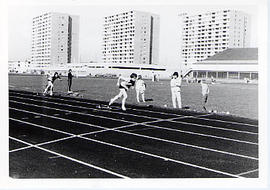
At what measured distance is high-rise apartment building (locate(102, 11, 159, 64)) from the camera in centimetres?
997

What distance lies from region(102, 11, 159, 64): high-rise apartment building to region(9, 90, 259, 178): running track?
9.44ft

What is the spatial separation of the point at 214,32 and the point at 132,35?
3.49 metres

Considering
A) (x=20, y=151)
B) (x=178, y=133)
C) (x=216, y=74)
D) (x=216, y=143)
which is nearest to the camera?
(x=20, y=151)

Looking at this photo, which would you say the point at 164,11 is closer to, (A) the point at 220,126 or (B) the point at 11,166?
(A) the point at 220,126

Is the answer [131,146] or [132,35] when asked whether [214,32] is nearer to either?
[132,35]

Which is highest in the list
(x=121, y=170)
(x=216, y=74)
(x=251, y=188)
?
(x=216, y=74)

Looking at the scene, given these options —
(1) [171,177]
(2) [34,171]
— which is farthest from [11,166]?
(1) [171,177]

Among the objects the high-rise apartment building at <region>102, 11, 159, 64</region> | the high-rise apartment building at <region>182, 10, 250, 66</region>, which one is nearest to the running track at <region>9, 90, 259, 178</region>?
the high-rise apartment building at <region>182, 10, 250, 66</region>

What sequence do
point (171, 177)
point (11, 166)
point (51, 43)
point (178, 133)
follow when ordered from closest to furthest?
point (171, 177)
point (11, 166)
point (178, 133)
point (51, 43)

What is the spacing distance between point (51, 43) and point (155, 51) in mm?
3659

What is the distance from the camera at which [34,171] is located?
20.4 feet

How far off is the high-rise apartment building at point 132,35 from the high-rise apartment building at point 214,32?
1038 mm

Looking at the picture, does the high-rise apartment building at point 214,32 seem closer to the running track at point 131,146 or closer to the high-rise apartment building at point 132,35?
the high-rise apartment building at point 132,35

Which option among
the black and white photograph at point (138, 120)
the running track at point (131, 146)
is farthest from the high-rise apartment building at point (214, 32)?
the running track at point (131, 146)
